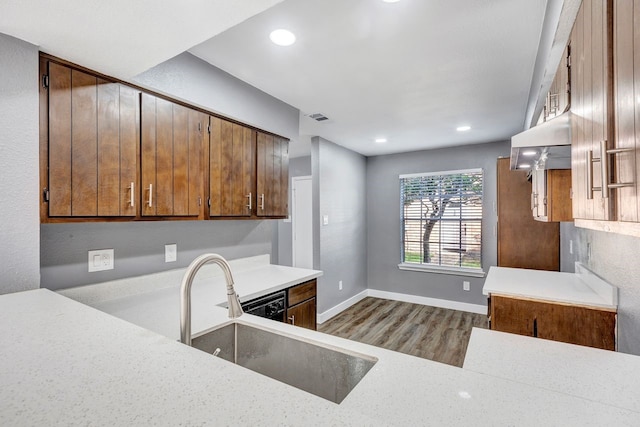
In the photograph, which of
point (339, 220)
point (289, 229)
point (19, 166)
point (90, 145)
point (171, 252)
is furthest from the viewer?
point (289, 229)

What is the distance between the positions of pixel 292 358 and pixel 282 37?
1751 mm

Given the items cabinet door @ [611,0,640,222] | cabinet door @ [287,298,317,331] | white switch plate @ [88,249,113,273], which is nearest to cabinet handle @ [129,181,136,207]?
white switch plate @ [88,249,113,273]

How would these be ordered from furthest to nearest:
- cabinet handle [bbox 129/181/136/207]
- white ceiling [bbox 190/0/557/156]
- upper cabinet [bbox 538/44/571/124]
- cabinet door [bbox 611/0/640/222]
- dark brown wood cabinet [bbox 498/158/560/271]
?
dark brown wood cabinet [bbox 498/158/560/271] < cabinet handle [bbox 129/181/136/207] < white ceiling [bbox 190/0/557/156] < upper cabinet [bbox 538/44/571/124] < cabinet door [bbox 611/0/640/222]

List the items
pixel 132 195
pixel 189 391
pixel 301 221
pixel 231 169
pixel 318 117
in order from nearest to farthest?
pixel 189 391, pixel 132 195, pixel 231 169, pixel 318 117, pixel 301 221

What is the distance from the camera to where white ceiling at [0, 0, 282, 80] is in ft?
3.67

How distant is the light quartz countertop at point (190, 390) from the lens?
0.52 metres

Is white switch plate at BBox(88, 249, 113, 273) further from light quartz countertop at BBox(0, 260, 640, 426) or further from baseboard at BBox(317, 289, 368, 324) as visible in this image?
baseboard at BBox(317, 289, 368, 324)

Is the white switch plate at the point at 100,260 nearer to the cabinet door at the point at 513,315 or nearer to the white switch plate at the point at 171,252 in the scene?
the white switch plate at the point at 171,252

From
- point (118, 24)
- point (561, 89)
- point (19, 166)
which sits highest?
point (118, 24)

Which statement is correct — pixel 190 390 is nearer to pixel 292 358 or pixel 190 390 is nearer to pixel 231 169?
pixel 292 358

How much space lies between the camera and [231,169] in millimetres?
2373

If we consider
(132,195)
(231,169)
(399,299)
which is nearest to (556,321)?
(231,169)

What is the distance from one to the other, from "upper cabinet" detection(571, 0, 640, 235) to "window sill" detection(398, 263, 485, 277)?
365cm

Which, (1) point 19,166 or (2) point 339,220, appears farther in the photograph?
(2) point 339,220
